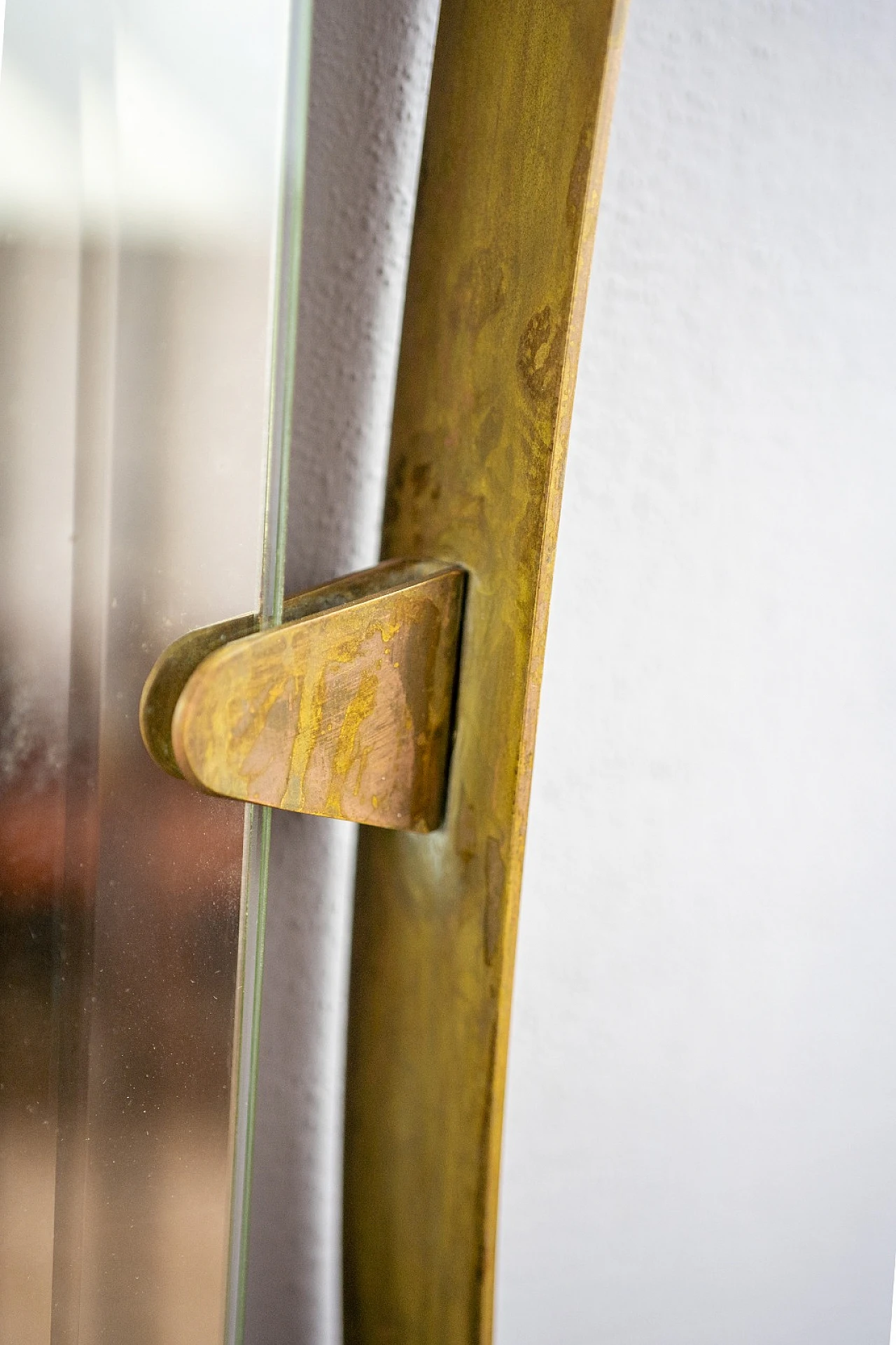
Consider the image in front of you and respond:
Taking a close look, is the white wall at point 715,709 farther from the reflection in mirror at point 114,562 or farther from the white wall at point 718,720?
the reflection in mirror at point 114,562

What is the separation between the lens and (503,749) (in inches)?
8.4

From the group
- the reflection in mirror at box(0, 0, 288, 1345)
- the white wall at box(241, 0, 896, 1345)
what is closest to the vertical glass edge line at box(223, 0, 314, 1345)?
the reflection in mirror at box(0, 0, 288, 1345)

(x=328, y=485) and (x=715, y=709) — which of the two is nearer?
(x=328, y=485)

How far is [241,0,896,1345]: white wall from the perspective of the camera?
392 millimetres

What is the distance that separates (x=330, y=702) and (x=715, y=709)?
273 mm

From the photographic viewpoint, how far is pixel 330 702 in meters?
0.20

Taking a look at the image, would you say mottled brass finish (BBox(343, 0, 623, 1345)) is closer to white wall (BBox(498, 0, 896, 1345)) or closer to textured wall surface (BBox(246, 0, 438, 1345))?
textured wall surface (BBox(246, 0, 438, 1345))

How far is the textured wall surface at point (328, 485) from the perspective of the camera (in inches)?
8.9

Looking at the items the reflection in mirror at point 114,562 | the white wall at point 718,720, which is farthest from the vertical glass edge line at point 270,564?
A: the white wall at point 718,720

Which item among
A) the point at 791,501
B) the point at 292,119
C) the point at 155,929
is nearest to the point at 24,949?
the point at 155,929

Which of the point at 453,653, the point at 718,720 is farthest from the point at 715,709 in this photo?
the point at 453,653

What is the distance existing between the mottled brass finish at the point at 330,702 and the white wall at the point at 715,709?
0.56 ft

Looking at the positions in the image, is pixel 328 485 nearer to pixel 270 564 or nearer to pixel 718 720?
pixel 270 564

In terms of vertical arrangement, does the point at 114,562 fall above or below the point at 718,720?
above
